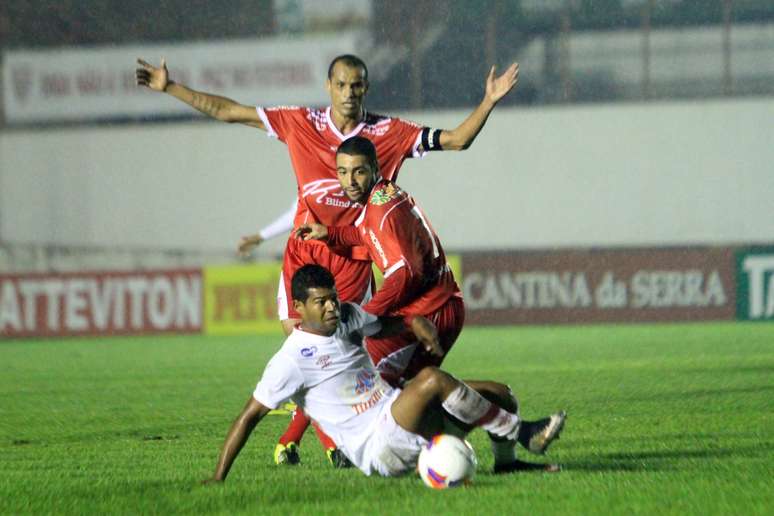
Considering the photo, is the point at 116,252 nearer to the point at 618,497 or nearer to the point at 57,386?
the point at 57,386

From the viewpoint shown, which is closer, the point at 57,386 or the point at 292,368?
the point at 292,368

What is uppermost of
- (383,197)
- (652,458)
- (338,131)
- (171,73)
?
(171,73)

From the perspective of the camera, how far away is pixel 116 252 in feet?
105

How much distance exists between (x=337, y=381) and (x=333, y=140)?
6.39 feet

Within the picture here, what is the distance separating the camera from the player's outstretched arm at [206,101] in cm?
808

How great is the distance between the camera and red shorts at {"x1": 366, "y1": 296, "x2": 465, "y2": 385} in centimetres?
719

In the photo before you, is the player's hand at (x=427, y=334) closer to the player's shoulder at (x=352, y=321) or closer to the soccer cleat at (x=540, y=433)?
the player's shoulder at (x=352, y=321)

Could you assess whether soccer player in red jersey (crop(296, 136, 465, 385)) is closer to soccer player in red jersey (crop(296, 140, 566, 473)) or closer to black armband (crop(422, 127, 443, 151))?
soccer player in red jersey (crop(296, 140, 566, 473))

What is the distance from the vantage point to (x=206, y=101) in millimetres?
8133

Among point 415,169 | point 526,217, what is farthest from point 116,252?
point 526,217

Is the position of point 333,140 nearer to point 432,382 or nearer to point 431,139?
point 431,139

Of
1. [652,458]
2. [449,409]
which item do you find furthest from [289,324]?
[652,458]

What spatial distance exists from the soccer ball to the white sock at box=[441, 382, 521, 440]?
0.50 feet

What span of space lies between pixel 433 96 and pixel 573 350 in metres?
13.7
